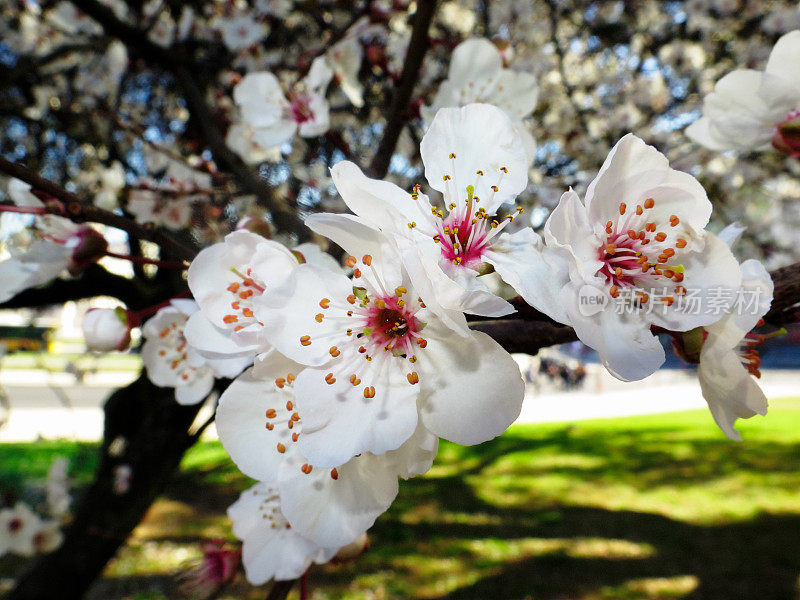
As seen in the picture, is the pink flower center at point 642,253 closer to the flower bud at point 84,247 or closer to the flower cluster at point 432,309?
the flower cluster at point 432,309

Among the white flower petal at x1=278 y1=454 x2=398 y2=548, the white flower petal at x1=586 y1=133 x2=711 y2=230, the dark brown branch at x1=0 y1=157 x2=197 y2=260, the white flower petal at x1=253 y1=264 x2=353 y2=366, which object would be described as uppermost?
the white flower petal at x1=586 y1=133 x2=711 y2=230

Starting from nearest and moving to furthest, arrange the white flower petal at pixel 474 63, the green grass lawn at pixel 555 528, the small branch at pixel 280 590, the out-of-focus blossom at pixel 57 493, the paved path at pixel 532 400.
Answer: the small branch at pixel 280 590 → the white flower petal at pixel 474 63 → the out-of-focus blossom at pixel 57 493 → the green grass lawn at pixel 555 528 → the paved path at pixel 532 400

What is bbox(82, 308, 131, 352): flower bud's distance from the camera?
3.42 feet

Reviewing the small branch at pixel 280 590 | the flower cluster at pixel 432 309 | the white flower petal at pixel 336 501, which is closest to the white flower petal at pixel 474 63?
the flower cluster at pixel 432 309

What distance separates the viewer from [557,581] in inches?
143

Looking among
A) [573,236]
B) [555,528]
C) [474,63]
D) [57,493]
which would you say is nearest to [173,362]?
[573,236]

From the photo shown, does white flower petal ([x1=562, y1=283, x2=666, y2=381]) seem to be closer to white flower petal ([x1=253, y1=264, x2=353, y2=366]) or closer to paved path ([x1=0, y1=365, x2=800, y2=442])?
white flower petal ([x1=253, y1=264, x2=353, y2=366])

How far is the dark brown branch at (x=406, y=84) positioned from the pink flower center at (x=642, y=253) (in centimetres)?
64

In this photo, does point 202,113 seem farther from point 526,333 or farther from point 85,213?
point 526,333

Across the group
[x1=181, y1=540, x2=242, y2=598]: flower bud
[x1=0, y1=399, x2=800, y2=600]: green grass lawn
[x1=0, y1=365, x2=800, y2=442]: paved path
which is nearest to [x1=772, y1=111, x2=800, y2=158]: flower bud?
[x1=181, y1=540, x2=242, y2=598]: flower bud

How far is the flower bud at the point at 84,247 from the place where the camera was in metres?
0.96

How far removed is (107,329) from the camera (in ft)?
3.42

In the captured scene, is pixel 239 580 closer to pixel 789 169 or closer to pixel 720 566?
pixel 720 566

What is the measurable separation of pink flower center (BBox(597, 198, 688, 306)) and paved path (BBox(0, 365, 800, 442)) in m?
7.58
